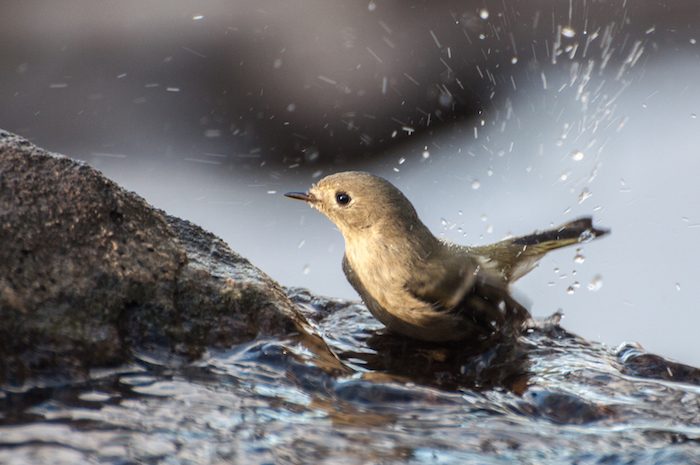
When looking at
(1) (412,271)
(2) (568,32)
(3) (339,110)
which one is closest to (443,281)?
(1) (412,271)

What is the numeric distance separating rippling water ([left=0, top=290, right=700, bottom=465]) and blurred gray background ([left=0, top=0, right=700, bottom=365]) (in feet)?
16.1

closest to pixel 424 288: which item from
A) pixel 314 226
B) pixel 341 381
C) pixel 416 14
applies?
pixel 341 381

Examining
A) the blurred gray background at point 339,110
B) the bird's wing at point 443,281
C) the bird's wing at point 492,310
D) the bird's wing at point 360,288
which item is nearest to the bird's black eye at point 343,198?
the bird's wing at point 360,288

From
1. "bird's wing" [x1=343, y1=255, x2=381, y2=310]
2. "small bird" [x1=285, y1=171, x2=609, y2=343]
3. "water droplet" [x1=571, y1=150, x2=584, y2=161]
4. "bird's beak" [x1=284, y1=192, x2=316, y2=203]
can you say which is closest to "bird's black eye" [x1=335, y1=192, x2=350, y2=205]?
"small bird" [x1=285, y1=171, x2=609, y2=343]

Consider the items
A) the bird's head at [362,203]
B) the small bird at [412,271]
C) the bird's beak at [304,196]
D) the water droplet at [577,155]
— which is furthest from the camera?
the water droplet at [577,155]

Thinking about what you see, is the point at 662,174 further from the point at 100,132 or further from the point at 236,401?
the point at 236,401

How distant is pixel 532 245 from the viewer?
4918mm

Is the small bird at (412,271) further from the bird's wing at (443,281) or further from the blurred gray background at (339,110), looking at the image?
the blurred gray background at (339,110)

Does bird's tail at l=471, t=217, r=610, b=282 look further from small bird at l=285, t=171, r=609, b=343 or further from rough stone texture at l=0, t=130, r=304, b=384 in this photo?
rough stone texture at l=0, t=130, r=304, b=384

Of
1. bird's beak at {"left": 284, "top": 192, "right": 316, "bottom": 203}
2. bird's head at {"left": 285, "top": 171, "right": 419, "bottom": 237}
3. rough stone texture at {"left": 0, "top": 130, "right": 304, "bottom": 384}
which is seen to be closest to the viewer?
rough stone texture at {"left": 0, "top": 130, "right": 304, "bottom": 384}

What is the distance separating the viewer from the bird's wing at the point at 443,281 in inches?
166

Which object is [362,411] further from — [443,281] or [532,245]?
[532,245]

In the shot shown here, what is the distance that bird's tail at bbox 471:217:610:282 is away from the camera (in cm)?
484

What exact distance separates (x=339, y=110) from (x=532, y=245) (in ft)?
15.1
